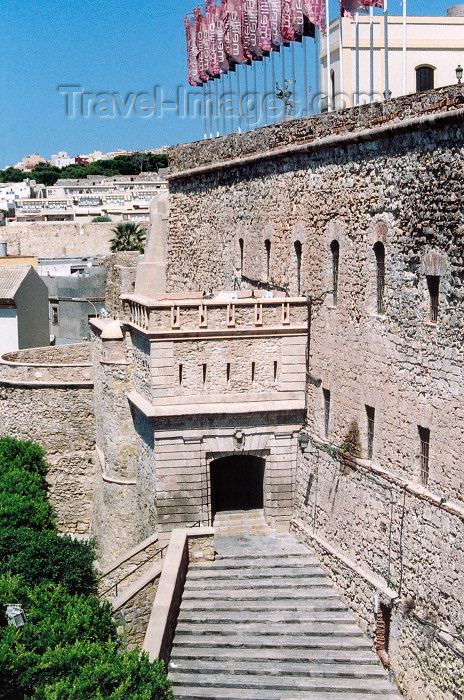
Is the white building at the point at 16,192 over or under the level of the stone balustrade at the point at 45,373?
over

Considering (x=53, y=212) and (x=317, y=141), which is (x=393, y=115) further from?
(x=53, y=212)

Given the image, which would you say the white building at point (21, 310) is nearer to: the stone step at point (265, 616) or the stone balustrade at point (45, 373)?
the stone balustrade at point (45, 373)

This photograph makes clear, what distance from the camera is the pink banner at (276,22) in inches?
985

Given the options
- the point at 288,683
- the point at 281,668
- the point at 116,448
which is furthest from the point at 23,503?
the point at 288,683

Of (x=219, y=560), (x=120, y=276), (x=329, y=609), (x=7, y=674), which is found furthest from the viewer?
(x=120, y=276)

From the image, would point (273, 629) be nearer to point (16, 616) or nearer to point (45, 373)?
point (16, 616)

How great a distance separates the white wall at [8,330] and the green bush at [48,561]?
17.5 m

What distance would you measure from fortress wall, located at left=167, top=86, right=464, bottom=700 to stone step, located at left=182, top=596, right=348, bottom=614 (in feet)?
1.46

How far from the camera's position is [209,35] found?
29719mm

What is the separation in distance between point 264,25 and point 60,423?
1259 centimetres

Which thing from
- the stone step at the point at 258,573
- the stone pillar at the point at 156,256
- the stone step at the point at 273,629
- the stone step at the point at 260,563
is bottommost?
the stone step at the point at 273,629

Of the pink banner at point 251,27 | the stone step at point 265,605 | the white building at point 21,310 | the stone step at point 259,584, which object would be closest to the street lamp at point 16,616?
the stone step at point 265,605

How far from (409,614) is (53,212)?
8272cm

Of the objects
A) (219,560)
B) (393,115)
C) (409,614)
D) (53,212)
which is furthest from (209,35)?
(53,212)
